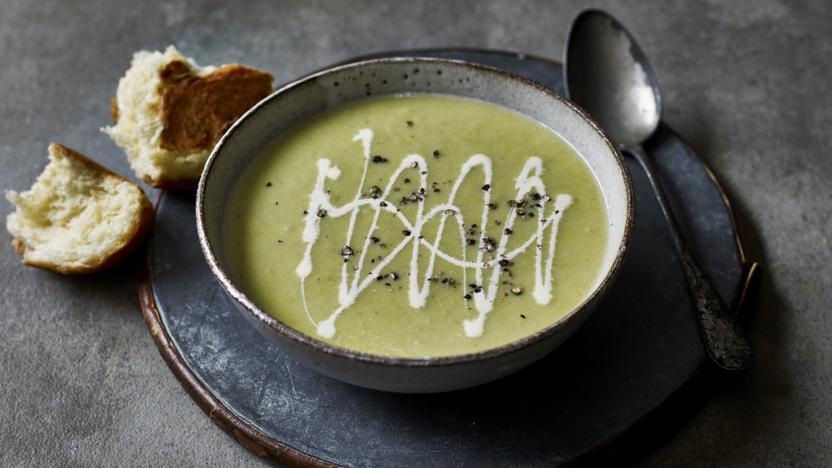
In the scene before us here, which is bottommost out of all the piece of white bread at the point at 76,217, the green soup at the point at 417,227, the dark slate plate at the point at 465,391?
the piece of white bread at the point at 76,217

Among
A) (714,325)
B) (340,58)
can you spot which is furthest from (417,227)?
(340,58)

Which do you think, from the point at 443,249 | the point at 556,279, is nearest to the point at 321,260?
the point at 443,249

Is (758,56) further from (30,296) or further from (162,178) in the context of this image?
(30,296)

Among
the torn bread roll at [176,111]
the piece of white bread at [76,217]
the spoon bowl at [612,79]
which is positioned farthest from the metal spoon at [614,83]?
the piece of white bread at [76,217]

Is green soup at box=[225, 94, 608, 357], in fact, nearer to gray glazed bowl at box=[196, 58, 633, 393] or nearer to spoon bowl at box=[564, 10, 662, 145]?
gray glazed bowl at box=[196, 58, 633, 393]

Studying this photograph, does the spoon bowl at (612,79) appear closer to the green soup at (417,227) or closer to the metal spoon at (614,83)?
the metal spoon at (614,83)

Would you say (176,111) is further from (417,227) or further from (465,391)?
(465,391)
